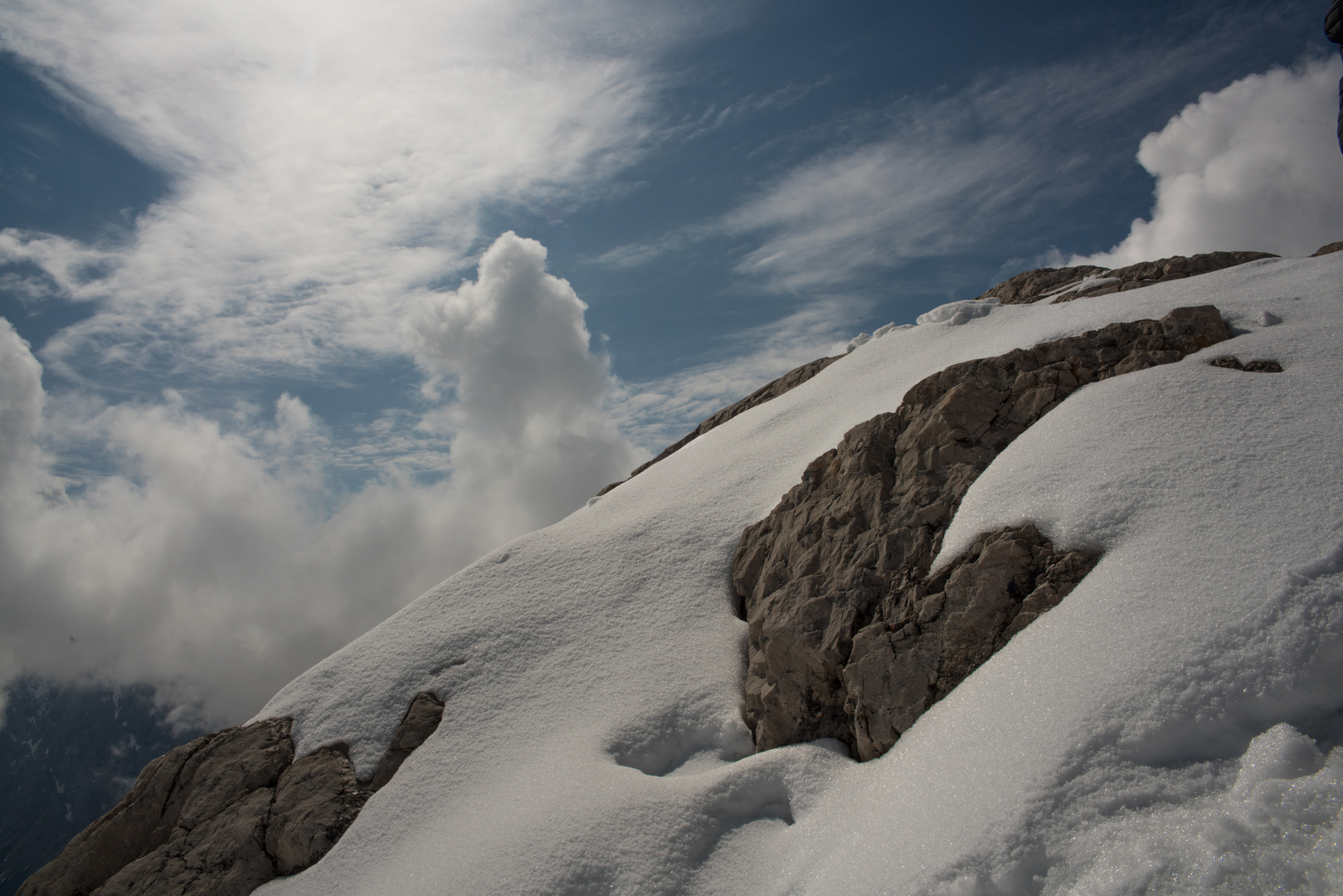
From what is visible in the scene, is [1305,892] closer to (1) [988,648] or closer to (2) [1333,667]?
(2) [1333,667]

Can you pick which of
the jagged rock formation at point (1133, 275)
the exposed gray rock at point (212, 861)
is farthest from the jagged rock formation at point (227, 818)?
the jagged rock formation at point (1133, 275)

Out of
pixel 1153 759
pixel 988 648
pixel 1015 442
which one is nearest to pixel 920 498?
pixel 1015 442

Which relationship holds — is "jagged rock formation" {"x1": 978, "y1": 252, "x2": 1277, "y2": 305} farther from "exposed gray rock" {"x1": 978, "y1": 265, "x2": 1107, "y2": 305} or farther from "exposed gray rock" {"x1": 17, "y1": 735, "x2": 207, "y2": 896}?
"exposed gray rock" {"x1": 17, "y1": 735, "x2": 207, "y2": 896}

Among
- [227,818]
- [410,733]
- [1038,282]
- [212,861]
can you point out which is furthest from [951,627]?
[1038,282]

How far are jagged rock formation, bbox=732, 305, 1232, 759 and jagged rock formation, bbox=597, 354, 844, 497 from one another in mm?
10188

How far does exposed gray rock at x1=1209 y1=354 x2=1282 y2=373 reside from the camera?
9023 mm

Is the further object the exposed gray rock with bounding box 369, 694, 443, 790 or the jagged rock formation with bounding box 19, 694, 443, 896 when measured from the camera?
the exposed gray rock with bounding box 369, 694, 443, 790

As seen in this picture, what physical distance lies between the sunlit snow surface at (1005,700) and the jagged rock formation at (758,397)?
8525 millimetres

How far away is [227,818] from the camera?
10.6 m

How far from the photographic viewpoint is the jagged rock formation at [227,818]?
31.9 ft

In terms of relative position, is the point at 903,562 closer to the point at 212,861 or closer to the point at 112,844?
the point at 212,861

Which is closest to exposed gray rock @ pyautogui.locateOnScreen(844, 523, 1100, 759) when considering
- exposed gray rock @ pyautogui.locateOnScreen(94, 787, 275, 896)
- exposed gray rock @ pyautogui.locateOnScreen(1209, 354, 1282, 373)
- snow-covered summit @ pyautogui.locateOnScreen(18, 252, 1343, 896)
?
snow-covered summit @ pyautogui.locateOnScreen(18, 252, 1343, 896)

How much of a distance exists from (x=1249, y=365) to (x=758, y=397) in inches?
585

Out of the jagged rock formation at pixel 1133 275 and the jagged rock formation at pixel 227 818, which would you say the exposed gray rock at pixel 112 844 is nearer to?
the jagged rock formation at pixel 227 818
